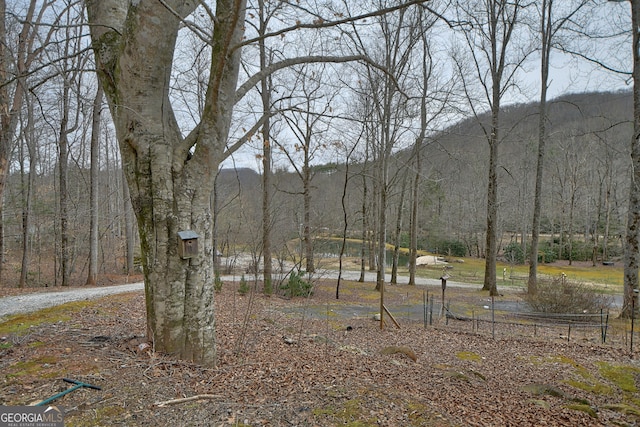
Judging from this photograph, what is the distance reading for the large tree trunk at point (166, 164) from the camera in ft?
10.8

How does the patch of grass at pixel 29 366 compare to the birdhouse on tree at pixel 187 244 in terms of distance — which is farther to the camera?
the birdhouse on tree at pixel 187 244

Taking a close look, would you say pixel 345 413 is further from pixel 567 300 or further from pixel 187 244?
pixel 567 300

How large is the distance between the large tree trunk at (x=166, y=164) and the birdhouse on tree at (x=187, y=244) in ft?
0.19

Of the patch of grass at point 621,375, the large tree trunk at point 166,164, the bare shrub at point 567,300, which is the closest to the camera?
the large tree trunk at point 166,164

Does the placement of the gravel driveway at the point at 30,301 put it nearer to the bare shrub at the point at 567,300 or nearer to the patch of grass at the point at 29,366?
the patch of grass at the point at 29,366

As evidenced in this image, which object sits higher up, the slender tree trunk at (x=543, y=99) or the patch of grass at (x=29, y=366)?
the slender tree trunk at (x=543, y=99)

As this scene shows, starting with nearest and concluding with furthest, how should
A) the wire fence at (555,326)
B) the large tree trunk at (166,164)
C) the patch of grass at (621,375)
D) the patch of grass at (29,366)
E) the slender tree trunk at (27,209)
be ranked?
the patch of grass at (29,366), the large tree trunk at (166,164), the patch of grass at (621,375), the wire fence at (555,326), the slender tree trunk at (27,209)

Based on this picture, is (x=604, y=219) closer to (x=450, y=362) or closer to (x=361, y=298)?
(x=361, y=298)

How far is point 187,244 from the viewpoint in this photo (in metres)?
3.35

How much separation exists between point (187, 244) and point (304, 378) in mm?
1829

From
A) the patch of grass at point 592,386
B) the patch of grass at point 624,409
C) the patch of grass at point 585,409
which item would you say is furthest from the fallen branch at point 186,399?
the patch of grass at point 592,386

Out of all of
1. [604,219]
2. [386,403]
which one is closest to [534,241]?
[386,403]

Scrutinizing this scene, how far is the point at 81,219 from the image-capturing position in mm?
16812

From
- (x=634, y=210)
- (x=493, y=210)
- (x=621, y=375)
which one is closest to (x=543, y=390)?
(x=621, y=375)
